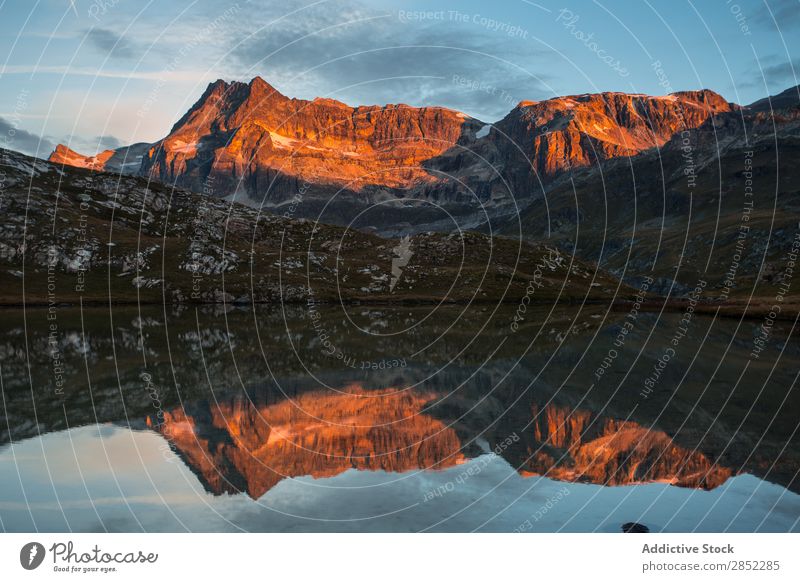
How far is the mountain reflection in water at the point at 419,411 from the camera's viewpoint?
2631cm

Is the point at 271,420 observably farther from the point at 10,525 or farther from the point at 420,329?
the point at 420,329

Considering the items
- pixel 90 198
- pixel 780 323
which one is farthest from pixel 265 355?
pixel 90 198

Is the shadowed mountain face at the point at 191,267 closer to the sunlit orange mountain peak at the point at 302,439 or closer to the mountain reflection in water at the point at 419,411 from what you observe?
the mountain reflection in water at the point at 419,411

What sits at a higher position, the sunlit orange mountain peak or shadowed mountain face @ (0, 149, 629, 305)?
shadowed mountain face @ (0, 149, 629, 305)

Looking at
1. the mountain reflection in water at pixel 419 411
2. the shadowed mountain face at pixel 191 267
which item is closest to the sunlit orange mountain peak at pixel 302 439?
the mountain reflection in water at pixel 419 411

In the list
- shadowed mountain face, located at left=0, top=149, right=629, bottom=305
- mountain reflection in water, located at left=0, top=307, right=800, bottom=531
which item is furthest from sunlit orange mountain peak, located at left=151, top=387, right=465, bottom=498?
shadowed mountain face, located at left=0, top=149, right=629, bottom=305

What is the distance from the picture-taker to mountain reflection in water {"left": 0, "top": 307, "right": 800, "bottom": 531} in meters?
26.3

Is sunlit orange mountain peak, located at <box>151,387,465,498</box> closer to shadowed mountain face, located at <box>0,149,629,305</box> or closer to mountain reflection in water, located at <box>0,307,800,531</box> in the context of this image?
mountain reflection in water, located at <box>0,307,800,531</box>

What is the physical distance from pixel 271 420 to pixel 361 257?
520 feet

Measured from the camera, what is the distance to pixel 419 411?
3788 centimetres

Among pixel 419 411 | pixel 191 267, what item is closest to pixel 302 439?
pixel 419 411

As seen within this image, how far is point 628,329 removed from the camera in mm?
93125

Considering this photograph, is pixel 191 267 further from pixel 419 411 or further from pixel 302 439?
pixel 302 439

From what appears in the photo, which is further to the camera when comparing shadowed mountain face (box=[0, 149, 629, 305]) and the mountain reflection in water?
shadowed mountain face (box=[0, 149, 629, 305])
